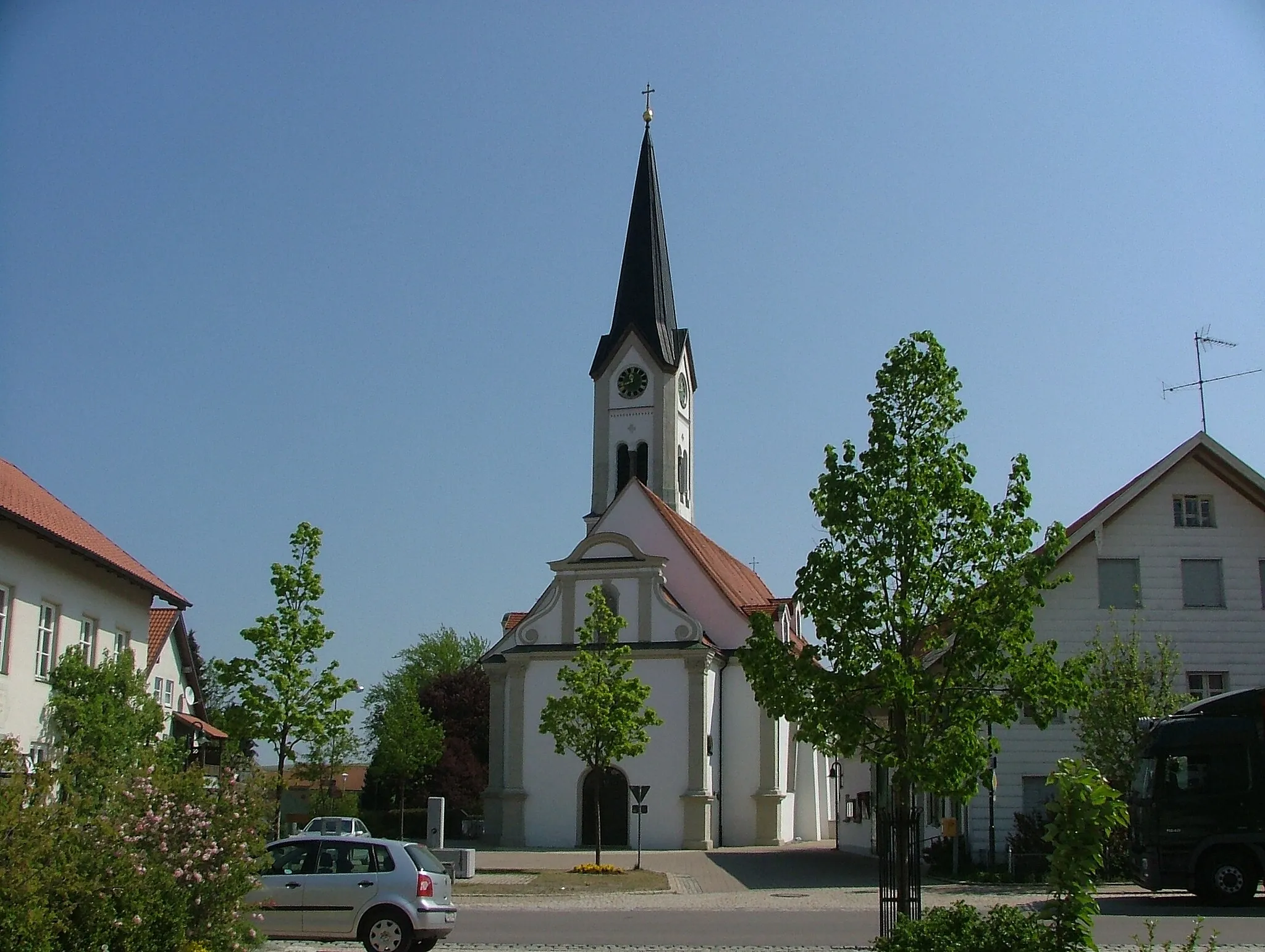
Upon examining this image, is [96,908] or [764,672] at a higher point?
[764,672]

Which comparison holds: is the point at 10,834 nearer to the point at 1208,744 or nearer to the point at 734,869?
the point at 1208,744

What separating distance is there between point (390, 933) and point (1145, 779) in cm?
1359

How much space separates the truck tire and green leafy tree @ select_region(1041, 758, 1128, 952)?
13333 millimetres

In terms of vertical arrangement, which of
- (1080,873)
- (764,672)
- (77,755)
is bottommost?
(1080,873)

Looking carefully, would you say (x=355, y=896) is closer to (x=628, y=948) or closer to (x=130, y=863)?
(x=628, y=948)

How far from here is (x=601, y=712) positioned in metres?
32.2

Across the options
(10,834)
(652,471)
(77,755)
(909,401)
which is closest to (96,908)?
(10,834)

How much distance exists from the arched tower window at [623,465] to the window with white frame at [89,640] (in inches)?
1152

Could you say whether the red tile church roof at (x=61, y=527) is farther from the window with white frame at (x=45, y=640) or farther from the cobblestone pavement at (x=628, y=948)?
the cobblestone pavement at (x=628, y=948)

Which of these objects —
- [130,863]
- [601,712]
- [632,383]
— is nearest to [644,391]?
[632,383]

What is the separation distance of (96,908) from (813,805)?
4776 cm

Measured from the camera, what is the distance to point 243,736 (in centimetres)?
2947

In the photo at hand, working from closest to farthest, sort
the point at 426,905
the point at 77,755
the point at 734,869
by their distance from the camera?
the point at 77,755 → the point at 426,905 → the point at 734,869

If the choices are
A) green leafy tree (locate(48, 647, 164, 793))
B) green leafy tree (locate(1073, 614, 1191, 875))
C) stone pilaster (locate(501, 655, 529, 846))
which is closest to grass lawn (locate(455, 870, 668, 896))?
green leafy tree (locate(48, 647, 164, 793))
